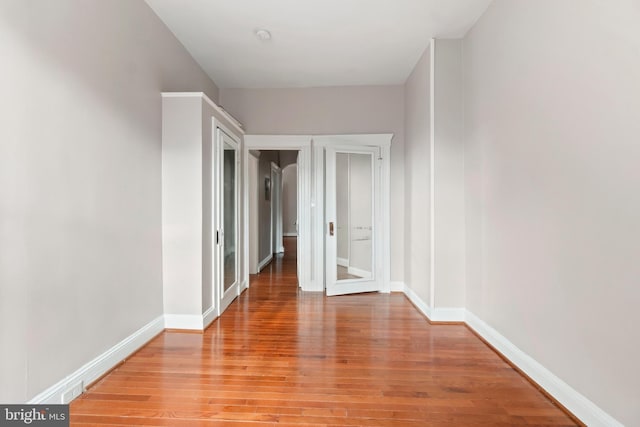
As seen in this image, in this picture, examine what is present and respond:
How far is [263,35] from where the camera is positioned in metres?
3.19

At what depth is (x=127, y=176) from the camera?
2.50 meters

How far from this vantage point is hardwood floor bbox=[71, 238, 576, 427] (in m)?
1.79

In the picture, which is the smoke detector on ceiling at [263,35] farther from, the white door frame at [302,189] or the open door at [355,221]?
the open door at [355,221]

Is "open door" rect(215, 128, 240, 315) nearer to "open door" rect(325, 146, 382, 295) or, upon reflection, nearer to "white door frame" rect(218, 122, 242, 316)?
"white door frame" rect(218, 122, 242, 316)

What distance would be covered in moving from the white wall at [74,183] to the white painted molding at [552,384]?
295 cm

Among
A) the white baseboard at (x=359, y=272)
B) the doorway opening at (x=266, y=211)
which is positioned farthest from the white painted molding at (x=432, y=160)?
the doorway opening at (x=266, y=211)

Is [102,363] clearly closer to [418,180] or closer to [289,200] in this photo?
[418,180]

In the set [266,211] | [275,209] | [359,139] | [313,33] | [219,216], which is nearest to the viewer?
[313,33]

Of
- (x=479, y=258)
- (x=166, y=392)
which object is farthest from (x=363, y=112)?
(x=166, y=392)

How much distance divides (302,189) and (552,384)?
3.47 m

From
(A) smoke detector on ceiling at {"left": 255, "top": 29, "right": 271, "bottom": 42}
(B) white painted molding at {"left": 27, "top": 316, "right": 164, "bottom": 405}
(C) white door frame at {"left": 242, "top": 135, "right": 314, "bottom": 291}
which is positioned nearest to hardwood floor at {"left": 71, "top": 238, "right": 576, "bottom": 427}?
(B) white painted molding at {"left": 27, "top": 316, "right": 164, "bottom": 405}

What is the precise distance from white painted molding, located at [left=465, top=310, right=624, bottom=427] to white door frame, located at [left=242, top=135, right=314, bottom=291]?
2.42 metres

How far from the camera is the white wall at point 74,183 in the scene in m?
1.58

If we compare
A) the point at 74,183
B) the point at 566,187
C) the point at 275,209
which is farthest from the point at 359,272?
the point at 275,209
